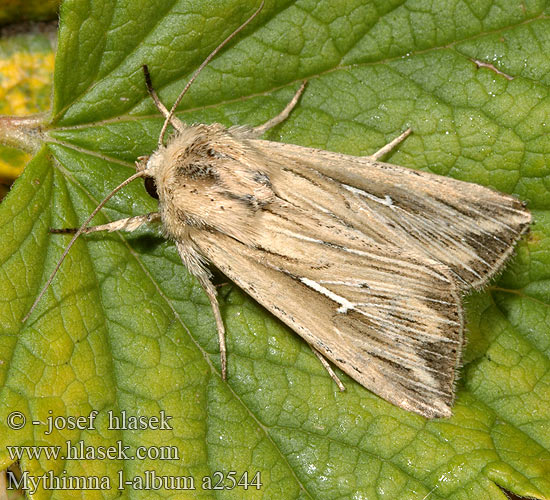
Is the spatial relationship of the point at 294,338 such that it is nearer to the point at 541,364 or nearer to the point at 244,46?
the point at 541,364

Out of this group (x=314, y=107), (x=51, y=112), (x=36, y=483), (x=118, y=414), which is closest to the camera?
(x=36, y=483)

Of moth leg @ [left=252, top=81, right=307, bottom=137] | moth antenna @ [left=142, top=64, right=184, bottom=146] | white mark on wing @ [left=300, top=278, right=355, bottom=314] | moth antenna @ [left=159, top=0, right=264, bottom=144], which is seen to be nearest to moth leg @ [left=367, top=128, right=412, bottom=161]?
moth leg @ [left=252, top=81, right=307, bottom=137]

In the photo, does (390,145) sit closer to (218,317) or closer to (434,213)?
(434,213)

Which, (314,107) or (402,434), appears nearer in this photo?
(402,434)

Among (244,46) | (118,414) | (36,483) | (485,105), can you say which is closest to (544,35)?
(485,105)

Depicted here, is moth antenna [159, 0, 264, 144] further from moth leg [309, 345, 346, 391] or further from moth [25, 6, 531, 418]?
moth leg [309, 345, 346, 391]

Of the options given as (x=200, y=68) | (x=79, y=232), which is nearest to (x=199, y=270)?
(x=79, y=232)
